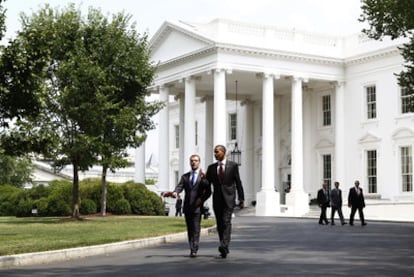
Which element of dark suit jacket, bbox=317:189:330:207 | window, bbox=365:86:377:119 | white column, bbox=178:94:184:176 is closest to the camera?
dark suit jacket, bbox=317:189:330:207

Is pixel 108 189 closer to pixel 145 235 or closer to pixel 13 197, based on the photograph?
pixel 13 197

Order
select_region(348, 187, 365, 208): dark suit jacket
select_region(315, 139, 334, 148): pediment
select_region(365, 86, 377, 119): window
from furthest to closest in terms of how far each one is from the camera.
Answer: select_region(315, 139, 334, 148): pediment → select_region(365, 86, 377, 119): window → select_region(348, 187, 365, 208): dark suit jacket

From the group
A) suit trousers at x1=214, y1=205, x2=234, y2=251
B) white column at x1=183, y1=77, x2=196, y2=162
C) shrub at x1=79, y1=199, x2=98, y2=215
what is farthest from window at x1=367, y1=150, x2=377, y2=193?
suit trousers at x1=214, y1=205, x2=234, y2=251

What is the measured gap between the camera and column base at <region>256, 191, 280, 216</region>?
39.6 m

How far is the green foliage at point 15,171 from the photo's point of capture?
6312cm

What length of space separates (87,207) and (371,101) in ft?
58.5

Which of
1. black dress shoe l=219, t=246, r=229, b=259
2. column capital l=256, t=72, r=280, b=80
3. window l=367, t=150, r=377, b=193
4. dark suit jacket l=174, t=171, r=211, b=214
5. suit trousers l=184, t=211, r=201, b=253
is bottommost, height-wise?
black dress shoe l=219, t=246, r=229, b=259

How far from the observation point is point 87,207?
3634cm

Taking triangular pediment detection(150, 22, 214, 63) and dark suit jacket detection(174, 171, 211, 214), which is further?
triangular pediment detection(150, 22, 214, 63)

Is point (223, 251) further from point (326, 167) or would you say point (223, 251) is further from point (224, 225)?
point (326, 167)

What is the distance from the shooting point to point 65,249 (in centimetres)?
1289

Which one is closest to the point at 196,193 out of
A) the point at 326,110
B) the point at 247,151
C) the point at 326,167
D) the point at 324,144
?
the point at 324,144

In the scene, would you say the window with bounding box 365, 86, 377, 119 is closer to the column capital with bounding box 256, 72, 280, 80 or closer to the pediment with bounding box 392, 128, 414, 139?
the pediment with bounding box 392, 128, 414, 139

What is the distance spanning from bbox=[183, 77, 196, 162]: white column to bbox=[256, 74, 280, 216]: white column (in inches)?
170
